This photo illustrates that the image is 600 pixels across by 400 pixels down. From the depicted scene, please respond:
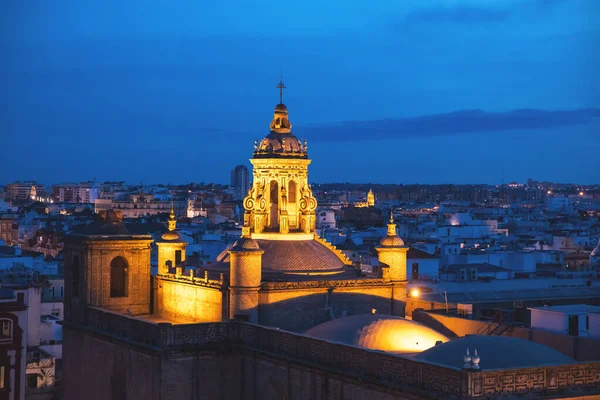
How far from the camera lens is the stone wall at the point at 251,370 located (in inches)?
733

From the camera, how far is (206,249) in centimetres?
7575

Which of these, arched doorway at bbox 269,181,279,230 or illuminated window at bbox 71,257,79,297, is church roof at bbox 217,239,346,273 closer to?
arched doorway at bbox 269,181,279,230

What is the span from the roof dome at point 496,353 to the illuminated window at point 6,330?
66.9 feet

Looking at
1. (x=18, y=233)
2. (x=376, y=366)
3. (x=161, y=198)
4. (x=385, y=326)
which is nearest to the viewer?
(x=376, y=366)

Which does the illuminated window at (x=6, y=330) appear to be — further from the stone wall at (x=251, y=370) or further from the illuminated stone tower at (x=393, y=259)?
the illuminated stone tower at (x=393, y=259)

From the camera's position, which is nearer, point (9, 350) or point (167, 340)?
point (167, 340)

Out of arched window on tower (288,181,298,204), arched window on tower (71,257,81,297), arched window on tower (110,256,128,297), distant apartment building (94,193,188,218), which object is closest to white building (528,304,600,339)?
arched window on tower (288,181,298,204)

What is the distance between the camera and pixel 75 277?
3144cm

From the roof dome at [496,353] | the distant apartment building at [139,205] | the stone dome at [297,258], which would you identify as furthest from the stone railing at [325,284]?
the distant apartment building at [139,205]

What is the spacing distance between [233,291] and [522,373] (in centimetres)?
985

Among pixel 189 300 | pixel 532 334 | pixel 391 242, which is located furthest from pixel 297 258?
pixel 532 334

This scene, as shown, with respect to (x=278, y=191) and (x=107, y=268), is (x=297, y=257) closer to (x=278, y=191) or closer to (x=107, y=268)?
(x=278, y=191)

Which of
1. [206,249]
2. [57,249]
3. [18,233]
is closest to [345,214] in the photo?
[18,233]

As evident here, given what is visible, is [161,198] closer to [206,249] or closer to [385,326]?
[206,249]
